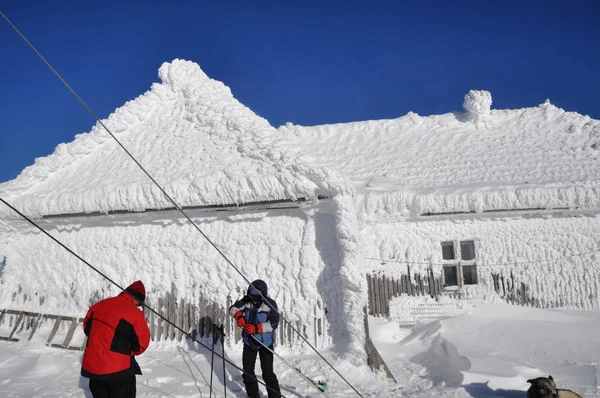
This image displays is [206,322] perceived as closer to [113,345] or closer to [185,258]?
[185,258]

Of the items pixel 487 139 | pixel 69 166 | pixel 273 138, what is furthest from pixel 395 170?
pixel 69 166

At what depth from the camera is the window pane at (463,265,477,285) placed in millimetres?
7238

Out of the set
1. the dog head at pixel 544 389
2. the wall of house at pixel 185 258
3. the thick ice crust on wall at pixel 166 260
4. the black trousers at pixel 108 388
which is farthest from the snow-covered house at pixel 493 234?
the black trousers at pixel 108 388

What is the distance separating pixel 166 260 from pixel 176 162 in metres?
1.85

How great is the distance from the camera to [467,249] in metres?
7.28

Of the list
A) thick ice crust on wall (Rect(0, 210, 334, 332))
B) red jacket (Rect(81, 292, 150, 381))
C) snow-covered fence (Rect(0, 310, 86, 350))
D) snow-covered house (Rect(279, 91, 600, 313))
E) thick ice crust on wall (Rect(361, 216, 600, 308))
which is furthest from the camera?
thick ice crust on wall (Rect(361, 216, 600, 308))

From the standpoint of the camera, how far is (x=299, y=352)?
5793mm

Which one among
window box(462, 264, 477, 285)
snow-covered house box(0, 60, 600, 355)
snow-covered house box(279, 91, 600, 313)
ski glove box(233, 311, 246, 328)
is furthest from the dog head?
window box(462, 264, 477, 285)

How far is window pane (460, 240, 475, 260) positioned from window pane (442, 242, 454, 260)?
180mm

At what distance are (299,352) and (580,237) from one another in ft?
18.4

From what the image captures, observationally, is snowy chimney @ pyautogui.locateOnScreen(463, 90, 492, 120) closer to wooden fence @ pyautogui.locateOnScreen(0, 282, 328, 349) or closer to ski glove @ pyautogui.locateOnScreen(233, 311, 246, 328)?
wooden fence @ pyautogui.locateOnScreen(0, 282, 328, 349)

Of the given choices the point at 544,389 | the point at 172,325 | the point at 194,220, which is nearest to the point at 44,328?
the point at 172,325

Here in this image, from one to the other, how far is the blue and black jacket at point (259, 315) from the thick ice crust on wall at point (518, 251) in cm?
302

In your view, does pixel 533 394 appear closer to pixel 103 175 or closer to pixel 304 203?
pixel 304 203
